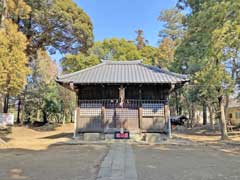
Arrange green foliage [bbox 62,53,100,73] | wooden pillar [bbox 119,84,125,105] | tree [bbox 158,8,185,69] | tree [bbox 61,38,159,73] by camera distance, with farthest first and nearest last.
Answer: tree [bbox 158,8,185,69] < tree [bbox 61,38,159,73] < green foliage [bbox 62,53,100,73] < wooden pillar [bbox 119,84,125,105]

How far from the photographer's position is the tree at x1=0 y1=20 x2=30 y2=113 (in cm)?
1162

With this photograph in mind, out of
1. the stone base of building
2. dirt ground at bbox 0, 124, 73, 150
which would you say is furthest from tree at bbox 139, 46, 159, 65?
the stone base of building

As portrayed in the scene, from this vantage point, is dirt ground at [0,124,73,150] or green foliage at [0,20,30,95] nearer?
dirt ground at [0,124,73,150]

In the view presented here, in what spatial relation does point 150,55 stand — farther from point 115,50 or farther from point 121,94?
point 121,94

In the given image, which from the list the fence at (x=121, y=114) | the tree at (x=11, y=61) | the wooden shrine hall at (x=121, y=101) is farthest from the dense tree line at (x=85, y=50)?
the fence at (x=121, y=114)

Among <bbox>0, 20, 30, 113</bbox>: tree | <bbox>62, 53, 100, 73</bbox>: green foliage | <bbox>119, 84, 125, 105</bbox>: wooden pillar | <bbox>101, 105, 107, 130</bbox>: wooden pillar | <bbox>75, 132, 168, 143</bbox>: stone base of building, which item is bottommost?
<bbox>75, 132, 168, 143</bbox>: stone base of building

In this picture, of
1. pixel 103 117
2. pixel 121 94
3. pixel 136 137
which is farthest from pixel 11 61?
pixel 136 137

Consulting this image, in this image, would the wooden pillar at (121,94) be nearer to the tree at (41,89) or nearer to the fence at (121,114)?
the fence at (121,114)

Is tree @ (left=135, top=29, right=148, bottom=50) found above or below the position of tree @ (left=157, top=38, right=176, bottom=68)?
above

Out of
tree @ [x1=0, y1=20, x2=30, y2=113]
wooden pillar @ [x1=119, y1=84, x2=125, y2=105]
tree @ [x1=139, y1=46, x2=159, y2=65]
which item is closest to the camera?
tree @ [x1=0, y1=20, x2=30, y2=113]

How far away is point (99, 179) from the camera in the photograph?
4770mm

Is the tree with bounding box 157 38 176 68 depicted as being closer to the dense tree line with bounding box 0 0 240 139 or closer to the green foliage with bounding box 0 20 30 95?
the dense tree line with bounding box 0 0 240 139

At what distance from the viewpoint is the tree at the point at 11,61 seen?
11.6m

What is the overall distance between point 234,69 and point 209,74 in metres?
2.57
